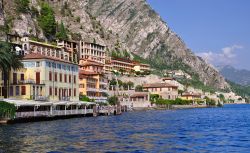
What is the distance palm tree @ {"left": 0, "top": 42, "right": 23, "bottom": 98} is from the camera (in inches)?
3775

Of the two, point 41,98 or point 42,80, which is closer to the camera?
point 41,98

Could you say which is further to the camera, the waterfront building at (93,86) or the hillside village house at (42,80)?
the waterfront building at (93,86)

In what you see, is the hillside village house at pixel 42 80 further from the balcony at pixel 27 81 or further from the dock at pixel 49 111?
the dock at pixel 49 111

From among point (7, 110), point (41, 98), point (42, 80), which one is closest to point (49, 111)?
point (41, 98)

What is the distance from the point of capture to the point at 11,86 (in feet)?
345

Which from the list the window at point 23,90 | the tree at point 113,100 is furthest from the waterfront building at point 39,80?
the tree at point 113,100

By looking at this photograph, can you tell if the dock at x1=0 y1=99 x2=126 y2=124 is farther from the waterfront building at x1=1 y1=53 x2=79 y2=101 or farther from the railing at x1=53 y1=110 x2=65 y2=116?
the waterfront building at x1=1 y1=53 x2=79 y2=101

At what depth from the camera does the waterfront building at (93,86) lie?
151575 mm

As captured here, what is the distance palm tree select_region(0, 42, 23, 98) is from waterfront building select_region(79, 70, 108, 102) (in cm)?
4443

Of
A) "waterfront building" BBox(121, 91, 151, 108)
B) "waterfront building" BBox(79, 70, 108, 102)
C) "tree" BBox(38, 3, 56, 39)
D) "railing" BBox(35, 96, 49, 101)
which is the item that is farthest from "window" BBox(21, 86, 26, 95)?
"tree" BBox(38, 3, 56, 39)

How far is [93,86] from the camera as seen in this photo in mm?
159375

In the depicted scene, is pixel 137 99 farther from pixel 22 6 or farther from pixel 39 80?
pixel 39 80

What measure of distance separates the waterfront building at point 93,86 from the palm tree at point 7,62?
44428mm

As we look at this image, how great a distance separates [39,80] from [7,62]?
11.7 metres
